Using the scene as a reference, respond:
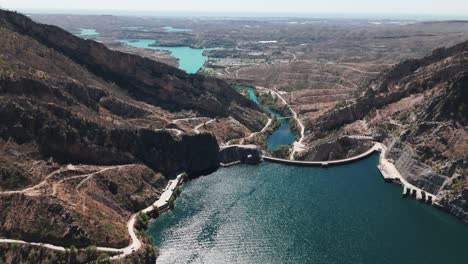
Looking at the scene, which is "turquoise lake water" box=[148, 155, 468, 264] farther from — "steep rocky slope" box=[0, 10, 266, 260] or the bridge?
"steep rocky slope" box=[0, 10, 266, 260]

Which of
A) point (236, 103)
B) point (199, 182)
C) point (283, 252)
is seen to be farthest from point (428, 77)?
point (283, 252)

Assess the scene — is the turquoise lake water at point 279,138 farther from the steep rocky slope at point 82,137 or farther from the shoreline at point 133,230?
the shoreline at point 133,230

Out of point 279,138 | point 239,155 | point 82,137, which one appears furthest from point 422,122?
point 82,137

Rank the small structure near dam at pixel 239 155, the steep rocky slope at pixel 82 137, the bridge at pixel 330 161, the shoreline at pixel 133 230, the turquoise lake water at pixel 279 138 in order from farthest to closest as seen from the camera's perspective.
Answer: the turquoise lake water at pixel 279 138, the small structure near dam at pixel 239 155, the bridge at pixel 330 161, the steep rocky slope at pixel 82 137, the shoreline at pixel 133 230

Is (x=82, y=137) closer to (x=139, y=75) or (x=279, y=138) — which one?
(x=139, y=75)

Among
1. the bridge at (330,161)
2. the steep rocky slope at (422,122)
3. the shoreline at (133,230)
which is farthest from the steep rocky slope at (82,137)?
the steep rocky slope at (422,122)

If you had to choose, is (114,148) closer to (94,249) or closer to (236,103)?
(94,249)
